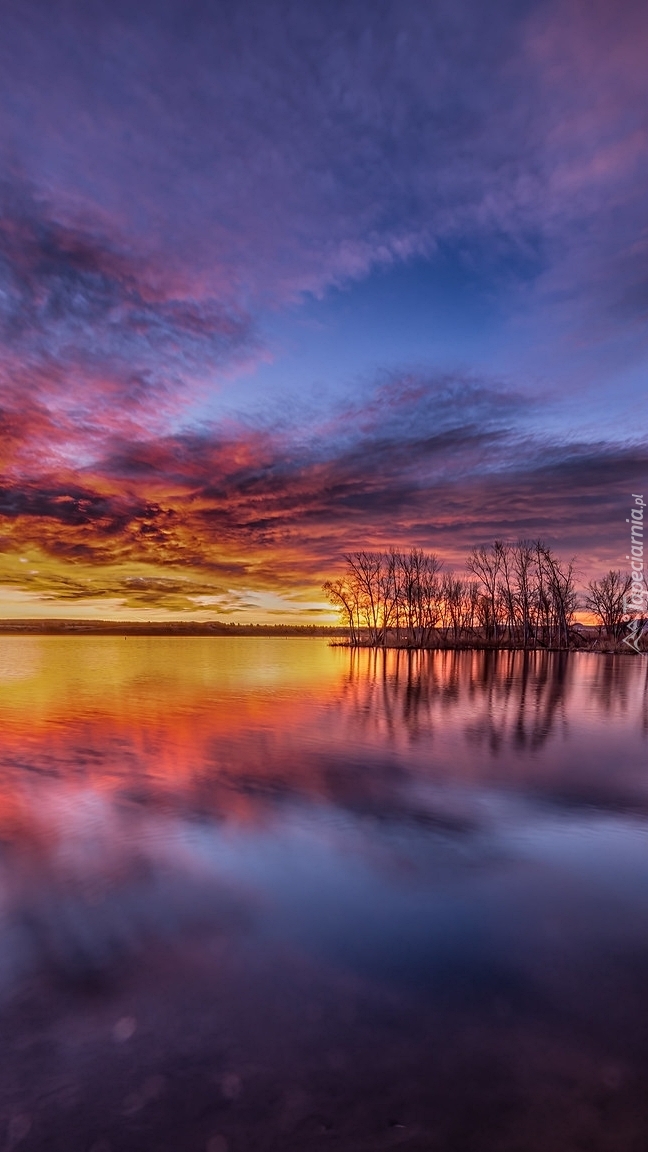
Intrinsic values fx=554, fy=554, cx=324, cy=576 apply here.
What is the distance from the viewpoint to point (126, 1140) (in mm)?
2652

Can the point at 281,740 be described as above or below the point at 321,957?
below

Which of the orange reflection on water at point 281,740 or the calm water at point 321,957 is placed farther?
the orange reflection on water at point 281,740

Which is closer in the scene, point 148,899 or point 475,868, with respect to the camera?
point 148,899

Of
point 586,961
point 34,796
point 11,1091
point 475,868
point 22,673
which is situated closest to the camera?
point 11,1091

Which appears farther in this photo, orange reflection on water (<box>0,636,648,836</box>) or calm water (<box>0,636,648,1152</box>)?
orange reflection on water (<box>0,636,648,836</box>)

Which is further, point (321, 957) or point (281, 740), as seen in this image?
point (281, 740)

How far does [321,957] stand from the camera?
421cm

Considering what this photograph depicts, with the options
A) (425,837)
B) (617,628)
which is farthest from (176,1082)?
(617,628)

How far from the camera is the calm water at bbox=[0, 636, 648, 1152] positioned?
283 centimetres

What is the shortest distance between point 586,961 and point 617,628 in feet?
291

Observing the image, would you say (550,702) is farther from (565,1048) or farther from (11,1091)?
(11,1091)

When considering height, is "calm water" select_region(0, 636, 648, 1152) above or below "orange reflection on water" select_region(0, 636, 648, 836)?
above

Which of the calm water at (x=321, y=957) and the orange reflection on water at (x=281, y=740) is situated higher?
the calm water at (x=321, y=957)

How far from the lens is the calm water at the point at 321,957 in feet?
9.27
